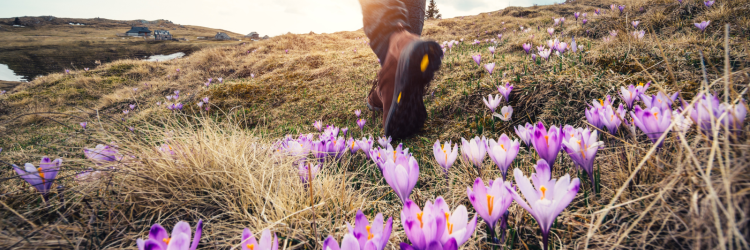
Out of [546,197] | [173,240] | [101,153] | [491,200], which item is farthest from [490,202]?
[101,153]


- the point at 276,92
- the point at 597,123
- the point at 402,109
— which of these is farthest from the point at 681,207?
the point at 276,92

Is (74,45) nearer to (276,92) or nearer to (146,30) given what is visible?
(146,30)

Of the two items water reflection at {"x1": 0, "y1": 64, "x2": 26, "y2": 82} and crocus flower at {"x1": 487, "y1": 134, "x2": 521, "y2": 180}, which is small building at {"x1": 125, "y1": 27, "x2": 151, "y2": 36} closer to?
water reflection at {"x1": 0, "y1": 64, "x2": 26, "y2": 82}

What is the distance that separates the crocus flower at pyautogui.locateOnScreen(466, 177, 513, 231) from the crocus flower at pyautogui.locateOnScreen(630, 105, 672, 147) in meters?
0.56

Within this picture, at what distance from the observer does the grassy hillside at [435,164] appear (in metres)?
0.73

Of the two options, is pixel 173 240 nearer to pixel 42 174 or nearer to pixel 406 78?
pixel 42 174

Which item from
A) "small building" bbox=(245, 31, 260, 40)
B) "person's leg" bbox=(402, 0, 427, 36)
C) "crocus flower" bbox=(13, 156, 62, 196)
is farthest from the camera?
"small building" bbox=(245, 31, 260, 40)

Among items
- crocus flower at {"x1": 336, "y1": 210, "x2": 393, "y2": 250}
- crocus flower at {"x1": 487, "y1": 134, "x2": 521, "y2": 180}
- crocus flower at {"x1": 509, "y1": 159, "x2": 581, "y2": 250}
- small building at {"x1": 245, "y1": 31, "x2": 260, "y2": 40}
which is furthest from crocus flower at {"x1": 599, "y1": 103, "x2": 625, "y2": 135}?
small building at {"x1": 245, "y1": 31, "x2": 260, "y2": 40}

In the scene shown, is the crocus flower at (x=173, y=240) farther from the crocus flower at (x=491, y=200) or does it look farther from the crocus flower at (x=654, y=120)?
the crocus flower at (x=654, y=120)

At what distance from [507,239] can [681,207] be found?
0.41 meters

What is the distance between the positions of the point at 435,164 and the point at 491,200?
98 cm

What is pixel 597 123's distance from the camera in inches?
52.0

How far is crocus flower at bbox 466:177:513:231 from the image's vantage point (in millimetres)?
792

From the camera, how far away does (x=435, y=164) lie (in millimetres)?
1803
